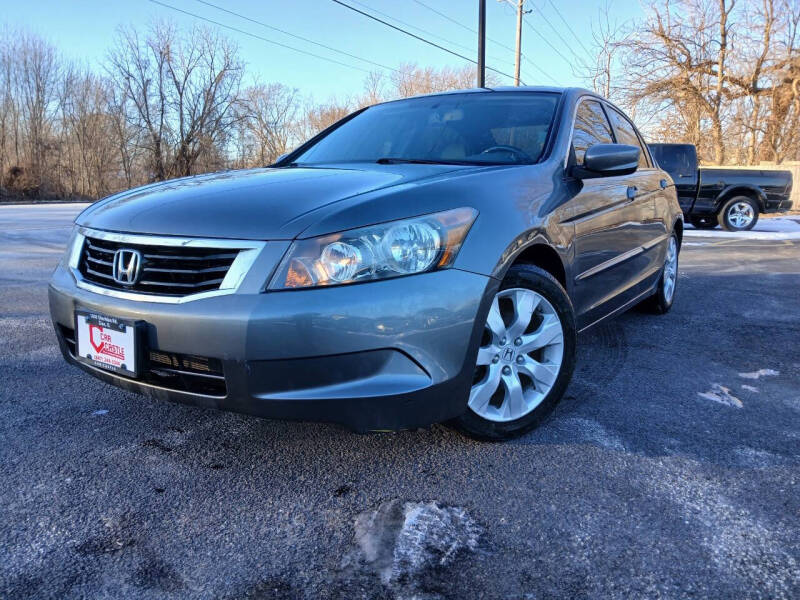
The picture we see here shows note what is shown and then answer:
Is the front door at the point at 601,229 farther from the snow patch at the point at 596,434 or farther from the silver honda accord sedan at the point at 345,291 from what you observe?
the snow patch at the point at 596,434

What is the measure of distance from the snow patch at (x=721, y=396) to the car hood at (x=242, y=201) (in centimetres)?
173

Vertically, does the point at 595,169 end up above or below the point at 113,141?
below

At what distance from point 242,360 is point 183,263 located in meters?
0.40

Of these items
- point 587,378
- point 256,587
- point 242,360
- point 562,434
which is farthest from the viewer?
point 587,378

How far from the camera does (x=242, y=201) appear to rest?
2.16 m

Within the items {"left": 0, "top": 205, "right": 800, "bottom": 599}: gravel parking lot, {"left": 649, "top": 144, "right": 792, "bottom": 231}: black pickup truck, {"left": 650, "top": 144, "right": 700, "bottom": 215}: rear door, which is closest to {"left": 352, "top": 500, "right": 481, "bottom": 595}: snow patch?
{"left": 0, "top": 205, "right": 800, "bottom": 599}: gravel parking lot

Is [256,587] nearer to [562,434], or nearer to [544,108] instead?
[562,434]

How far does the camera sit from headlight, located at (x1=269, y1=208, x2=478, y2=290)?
6.24 feet

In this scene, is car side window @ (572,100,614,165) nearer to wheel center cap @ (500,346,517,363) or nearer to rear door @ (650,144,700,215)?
wheel center cap @ (500,346,517,363)

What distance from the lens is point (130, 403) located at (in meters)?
2.81

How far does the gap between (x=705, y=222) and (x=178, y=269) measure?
14.0 metres

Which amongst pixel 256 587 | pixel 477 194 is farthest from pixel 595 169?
pixel 256 587

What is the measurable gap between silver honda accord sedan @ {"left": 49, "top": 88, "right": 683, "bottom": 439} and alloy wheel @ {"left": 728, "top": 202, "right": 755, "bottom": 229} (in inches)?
456

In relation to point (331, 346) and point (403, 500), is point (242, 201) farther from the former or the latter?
point (403, 500)
